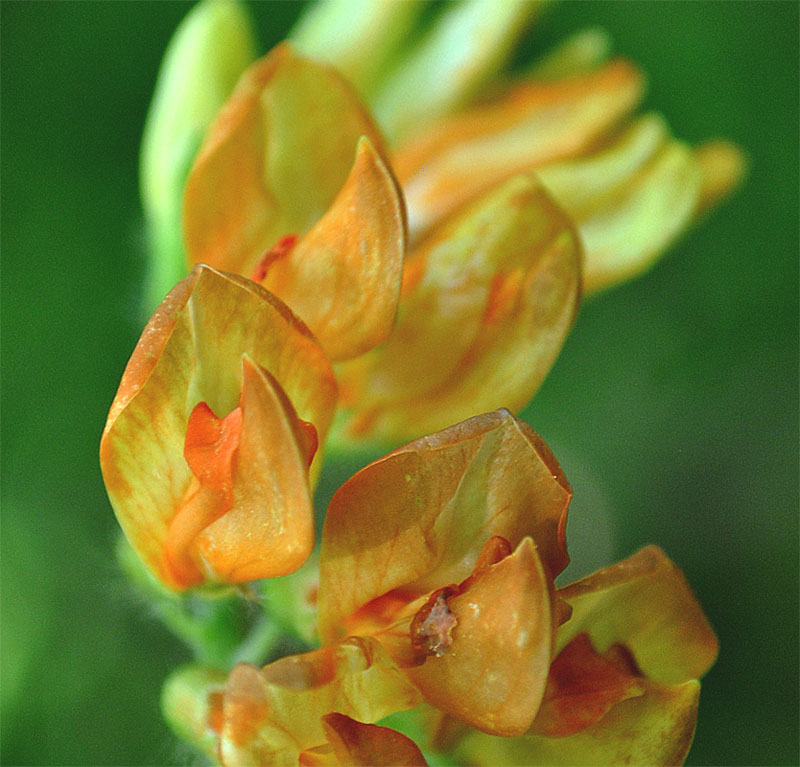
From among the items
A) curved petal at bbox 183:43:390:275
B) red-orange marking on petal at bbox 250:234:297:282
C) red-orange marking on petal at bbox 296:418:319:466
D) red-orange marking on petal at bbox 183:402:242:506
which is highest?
curved petal at bbox 183:43:390:275

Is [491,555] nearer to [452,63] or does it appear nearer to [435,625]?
[435,625]

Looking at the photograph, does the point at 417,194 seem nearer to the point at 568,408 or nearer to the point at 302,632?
the point at 302,632

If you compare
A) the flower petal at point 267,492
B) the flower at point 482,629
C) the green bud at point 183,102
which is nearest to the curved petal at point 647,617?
the flower at point 482,629

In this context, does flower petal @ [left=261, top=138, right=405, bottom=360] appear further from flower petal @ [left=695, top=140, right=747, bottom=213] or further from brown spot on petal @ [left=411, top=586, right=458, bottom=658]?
flower petal @ [left=695, top=140, right=747, bottom=213]

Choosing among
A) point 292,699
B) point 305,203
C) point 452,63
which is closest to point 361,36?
point 452,63

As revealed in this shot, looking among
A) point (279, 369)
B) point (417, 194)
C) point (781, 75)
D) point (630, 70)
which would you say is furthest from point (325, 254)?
point (781, 75)

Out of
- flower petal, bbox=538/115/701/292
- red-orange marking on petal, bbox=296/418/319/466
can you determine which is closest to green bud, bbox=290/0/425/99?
flower petal, bbox=538/115/701/292

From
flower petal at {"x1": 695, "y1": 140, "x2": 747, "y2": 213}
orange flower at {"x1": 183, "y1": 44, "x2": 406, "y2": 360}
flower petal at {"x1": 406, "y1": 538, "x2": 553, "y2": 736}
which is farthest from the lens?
flower petal at {"x1": 695, "y1": 140, "x2": 747, "y2": 213}
